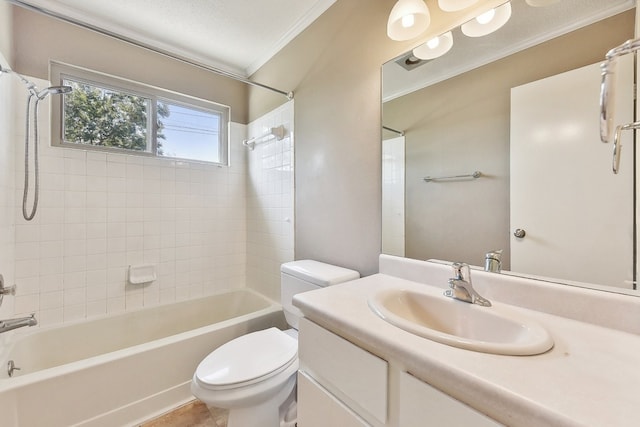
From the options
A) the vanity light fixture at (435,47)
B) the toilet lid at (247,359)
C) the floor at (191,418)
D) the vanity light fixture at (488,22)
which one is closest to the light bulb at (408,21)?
the vanity light fixture at (435,47)

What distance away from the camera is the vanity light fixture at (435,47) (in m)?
1.12

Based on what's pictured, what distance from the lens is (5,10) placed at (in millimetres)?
1507

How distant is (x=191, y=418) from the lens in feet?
4.92

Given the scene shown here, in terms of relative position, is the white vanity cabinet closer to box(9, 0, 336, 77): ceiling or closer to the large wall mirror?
the large wall mirror

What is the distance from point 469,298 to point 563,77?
0.77 m

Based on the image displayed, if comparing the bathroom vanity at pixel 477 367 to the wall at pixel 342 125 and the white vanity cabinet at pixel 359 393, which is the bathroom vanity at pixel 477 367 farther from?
the wall at pixel 342 125

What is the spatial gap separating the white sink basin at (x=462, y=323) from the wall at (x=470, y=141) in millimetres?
244

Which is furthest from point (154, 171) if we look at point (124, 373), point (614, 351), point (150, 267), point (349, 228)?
point (614, 351)

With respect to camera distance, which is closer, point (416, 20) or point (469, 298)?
point (469, 298)

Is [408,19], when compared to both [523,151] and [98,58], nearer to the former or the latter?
[523,151]

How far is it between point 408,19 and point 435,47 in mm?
171

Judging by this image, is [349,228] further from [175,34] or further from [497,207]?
[175,34]

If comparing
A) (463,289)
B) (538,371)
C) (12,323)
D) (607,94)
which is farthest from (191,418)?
(607,94)

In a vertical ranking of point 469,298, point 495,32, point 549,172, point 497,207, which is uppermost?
point 495,32
